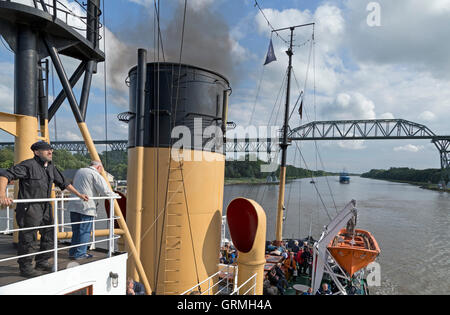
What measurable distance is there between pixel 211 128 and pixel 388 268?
58.8ft

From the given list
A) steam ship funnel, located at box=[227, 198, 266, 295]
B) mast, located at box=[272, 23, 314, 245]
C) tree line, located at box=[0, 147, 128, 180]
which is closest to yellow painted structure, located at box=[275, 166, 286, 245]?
mast, located at box=[272, 23, 314, 245]

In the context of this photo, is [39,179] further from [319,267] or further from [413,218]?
[413,218]

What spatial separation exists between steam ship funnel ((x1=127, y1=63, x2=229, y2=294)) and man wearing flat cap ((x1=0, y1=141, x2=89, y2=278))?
6.37ft

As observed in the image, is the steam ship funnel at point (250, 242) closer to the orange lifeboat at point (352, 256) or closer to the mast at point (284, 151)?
the orange lifeboat at point (352, 256)

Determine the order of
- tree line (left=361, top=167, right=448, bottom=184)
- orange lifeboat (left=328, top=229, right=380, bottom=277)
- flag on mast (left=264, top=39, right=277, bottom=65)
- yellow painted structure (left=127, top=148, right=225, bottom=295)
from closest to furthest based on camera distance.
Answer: yellow painted structure (left=127, top=148, right=225, bottom=295)
orange lifeboat (left=328, top=229, right=380, bottom=277)
flag on mast (left=264, top=39, right=277, bottom=65)
tree line (left=361, top=167, right=448, bottom=184)

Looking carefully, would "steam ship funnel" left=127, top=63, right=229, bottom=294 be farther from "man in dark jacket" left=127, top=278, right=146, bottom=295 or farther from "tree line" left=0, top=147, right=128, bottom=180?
"tree line" left=0, top=147, right=128, bottom=180

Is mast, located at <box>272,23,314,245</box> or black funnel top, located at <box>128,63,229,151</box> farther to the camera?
mast, located at <box>272,23,314,245</box>

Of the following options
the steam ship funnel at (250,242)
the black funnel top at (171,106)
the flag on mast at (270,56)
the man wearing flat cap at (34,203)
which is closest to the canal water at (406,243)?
the flag on mast at (270,56)

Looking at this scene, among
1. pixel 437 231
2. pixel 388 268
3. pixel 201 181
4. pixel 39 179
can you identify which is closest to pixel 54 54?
pixel 39 179

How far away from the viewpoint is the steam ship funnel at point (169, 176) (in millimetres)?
5520

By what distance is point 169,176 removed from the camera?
18.3ft

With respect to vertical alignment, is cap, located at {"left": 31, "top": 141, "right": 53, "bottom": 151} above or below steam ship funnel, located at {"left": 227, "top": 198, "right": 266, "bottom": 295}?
above

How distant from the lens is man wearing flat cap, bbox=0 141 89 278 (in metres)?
3.29

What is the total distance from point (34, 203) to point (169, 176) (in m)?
2.51
